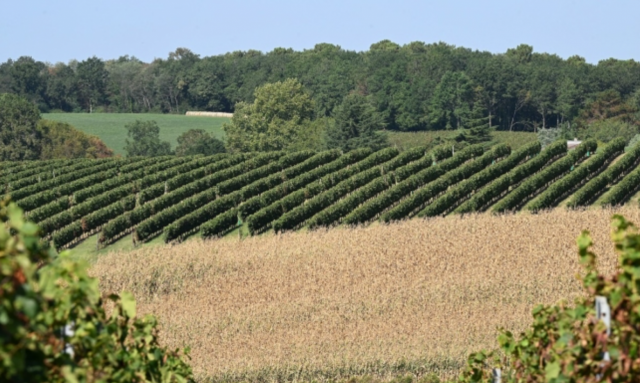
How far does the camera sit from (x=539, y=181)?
48531mm

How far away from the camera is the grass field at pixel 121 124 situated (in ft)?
355

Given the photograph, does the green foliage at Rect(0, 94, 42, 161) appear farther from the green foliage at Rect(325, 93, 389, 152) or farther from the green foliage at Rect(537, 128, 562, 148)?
the green foliage at Rect(537, 128, 562, 148)

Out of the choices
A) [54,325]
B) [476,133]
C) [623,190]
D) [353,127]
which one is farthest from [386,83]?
[54,325]

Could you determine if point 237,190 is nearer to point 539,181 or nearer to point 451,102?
point 539,181

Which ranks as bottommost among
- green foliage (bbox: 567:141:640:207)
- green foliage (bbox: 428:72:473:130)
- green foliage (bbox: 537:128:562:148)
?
green foliage (bbox: 537:128:562:148)

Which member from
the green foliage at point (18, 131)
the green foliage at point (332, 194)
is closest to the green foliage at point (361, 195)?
the green foliage at point (332, 194)

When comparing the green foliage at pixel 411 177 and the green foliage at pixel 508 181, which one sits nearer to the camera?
the green foliage at pixel 411 177

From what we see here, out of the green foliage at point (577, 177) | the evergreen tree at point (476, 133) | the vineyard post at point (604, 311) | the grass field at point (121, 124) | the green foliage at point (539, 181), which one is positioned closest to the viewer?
the vineyard post at point (604, 311)

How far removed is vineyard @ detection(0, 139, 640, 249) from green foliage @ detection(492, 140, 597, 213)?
0.21ft

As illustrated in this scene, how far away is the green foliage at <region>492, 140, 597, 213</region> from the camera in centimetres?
4569

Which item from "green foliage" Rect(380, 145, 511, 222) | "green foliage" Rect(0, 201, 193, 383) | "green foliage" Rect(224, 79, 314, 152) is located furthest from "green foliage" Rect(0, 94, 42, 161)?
"green foliage" Rect(0, 201, 193, 383)

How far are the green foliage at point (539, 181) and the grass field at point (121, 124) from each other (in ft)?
197

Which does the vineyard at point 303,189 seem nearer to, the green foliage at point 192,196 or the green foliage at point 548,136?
the green foliage at point 192,196

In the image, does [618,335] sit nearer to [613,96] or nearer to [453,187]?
[453,187]
